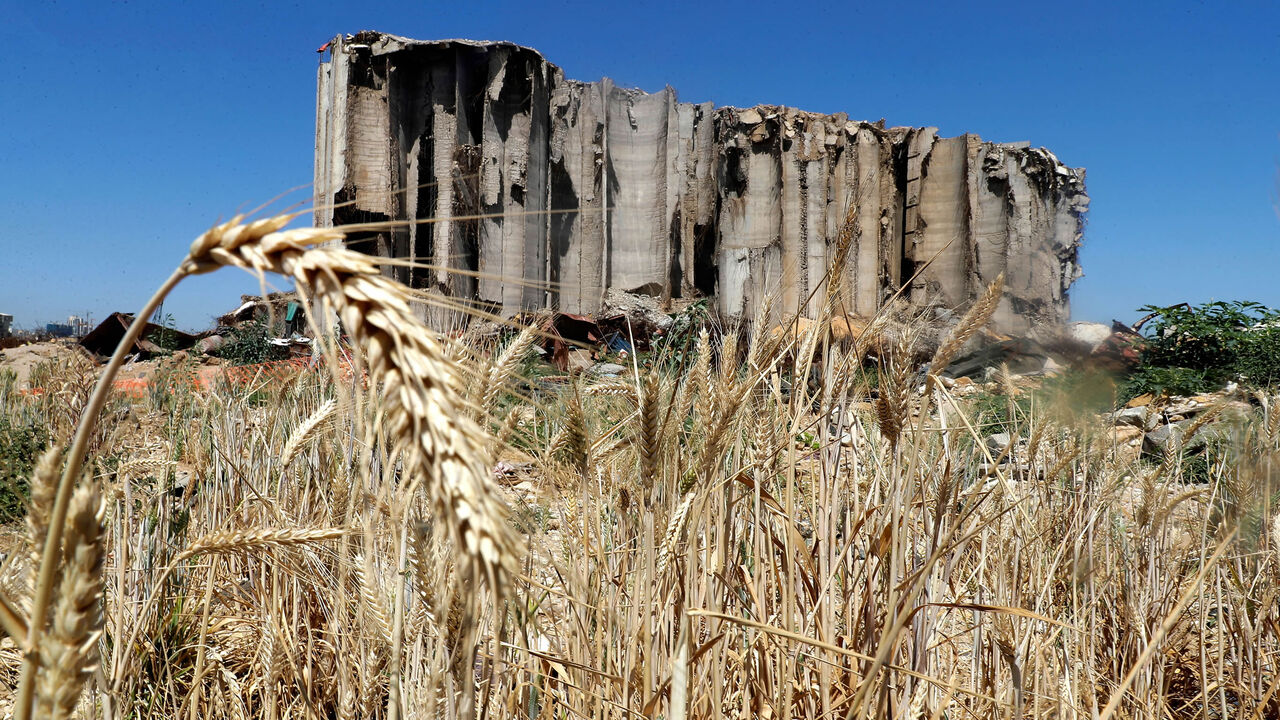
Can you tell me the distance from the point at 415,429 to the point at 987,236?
10211 mm

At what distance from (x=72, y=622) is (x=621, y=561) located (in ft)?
2.83

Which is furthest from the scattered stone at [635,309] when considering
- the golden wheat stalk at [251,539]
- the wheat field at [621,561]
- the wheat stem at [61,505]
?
the wheat stem at [61,505]

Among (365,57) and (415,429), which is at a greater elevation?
(365,57)

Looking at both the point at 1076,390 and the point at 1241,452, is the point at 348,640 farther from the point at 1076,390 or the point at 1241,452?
the point at 1241,452

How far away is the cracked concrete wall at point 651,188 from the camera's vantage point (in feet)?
25.8

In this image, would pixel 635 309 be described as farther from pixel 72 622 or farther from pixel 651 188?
pixel 72 622

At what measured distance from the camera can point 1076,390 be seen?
4.77ft

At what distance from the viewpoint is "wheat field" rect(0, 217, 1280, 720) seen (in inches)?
19.3

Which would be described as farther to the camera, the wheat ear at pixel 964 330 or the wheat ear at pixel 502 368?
the wheat ear at pixel 964 330

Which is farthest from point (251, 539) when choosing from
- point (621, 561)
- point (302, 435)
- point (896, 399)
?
point (896, 399)

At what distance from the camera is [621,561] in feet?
4.15

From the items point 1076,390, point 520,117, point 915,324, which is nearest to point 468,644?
point 915,324

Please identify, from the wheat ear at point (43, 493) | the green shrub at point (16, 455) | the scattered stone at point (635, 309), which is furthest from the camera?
the scattered stone at point (635, 309)

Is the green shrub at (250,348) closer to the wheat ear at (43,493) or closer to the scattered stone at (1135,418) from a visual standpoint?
the scattered stone at (1135,418)
